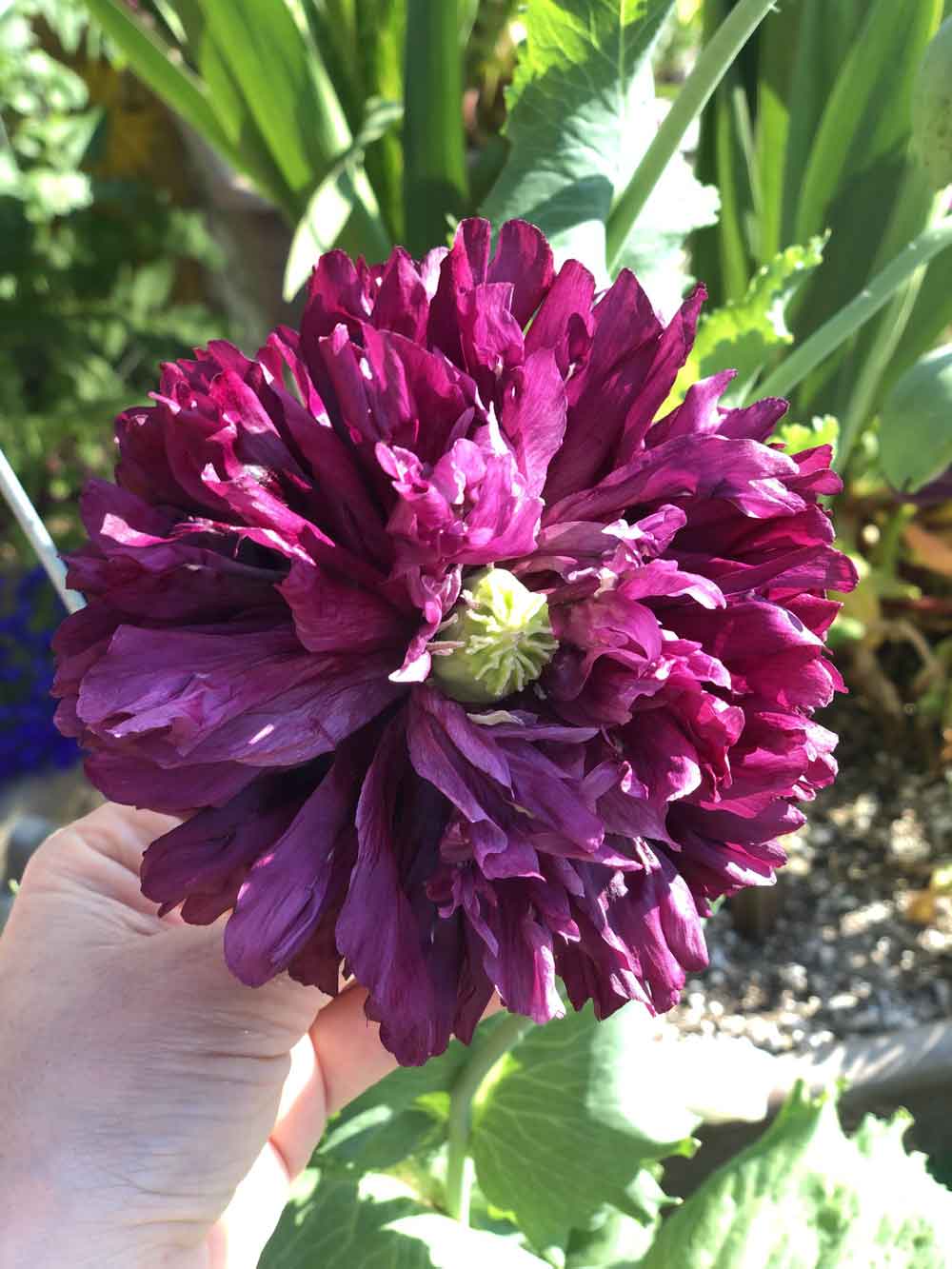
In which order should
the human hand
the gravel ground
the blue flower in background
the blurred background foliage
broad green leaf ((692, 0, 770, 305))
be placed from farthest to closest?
the blue flower in background < the gravel ground < broad green leaf ((692, 0, 770, 305)) < the blurred background foliage < the human hand

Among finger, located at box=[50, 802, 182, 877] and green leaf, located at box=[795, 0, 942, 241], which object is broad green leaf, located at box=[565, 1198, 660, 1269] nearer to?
finger, located at box=[50, 802, 182, 877]

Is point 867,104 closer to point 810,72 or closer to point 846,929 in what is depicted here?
point 810,72

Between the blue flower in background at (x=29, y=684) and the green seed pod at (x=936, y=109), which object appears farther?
the blue flower in background at (x=29, y=684)

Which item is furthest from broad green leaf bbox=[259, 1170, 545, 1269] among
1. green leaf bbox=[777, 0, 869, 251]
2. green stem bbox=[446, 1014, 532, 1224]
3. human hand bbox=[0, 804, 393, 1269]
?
green leaf bbox=[777, 0, 869, 251]

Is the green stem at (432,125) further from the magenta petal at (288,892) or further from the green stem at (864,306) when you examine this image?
the magenta petal at (288,892)

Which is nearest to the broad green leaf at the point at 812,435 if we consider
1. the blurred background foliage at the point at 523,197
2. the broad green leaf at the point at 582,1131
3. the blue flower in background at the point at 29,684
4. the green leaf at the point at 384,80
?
the blurred background foliage at the point at 523,197

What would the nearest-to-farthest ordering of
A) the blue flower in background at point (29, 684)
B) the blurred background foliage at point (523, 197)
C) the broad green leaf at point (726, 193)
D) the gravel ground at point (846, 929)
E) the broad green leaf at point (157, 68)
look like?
the blurred background foliage at point (523, 197) → the broad green leaf at point (157, 68) → the broad green leaf at point (726, 193) → the gravel ground at point (846, 929) → the blue flower in background at point (29, 684)
